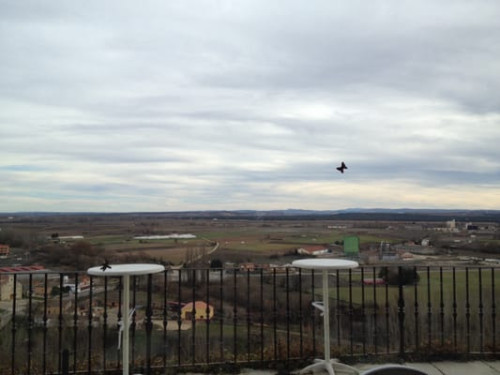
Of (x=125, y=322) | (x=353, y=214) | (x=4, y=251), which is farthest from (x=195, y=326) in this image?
(x=353, y=214)

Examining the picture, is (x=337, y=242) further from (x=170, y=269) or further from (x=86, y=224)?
(x=86, y=224)

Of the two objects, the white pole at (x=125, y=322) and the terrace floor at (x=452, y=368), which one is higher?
the white pole at (x=125, y=322)

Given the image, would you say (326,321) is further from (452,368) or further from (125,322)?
(125,322)

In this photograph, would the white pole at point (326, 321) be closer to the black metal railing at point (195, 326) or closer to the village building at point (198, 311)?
the black metal railing at point (195, 326)

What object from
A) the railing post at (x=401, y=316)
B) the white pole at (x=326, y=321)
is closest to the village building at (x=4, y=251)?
the white pole at (x=326, y=321)

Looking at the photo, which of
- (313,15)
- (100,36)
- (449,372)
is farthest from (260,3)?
(449,372)

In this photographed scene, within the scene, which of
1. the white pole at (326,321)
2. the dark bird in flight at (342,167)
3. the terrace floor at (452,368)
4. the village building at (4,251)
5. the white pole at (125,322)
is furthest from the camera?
the village building at (4,251)
